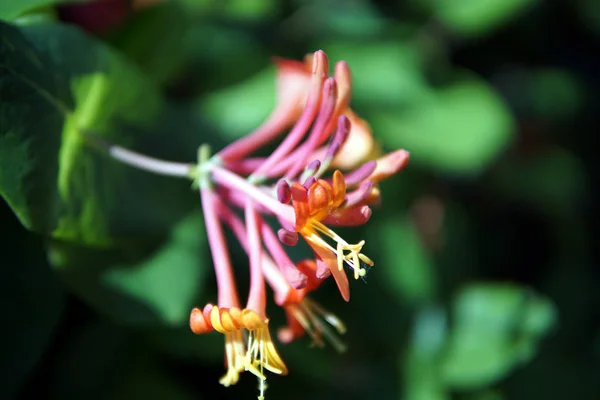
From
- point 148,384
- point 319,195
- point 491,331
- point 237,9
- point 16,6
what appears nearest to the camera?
point 319,195

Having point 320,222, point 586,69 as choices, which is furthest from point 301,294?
point 586,69

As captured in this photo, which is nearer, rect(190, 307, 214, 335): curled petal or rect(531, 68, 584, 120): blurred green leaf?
rect(190, 307, 214, 335): curled petal

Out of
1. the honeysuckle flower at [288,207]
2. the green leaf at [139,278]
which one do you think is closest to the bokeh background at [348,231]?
the green leaf at [139,278]

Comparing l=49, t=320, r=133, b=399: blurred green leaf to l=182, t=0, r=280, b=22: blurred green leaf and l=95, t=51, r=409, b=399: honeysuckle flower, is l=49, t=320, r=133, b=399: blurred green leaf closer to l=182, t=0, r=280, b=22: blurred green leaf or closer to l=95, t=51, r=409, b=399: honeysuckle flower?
l=95, t=51, r=409, b=399: honeysuckle flower

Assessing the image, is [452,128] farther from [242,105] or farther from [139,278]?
[139,278]

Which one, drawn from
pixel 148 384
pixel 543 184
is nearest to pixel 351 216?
pixel 148 384

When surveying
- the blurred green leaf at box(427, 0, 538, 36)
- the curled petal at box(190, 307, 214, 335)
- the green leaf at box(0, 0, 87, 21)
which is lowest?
the curled petal at box(190, 307, 214, 335)

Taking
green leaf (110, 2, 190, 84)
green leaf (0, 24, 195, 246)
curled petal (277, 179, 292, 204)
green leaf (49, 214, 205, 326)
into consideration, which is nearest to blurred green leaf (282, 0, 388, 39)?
green leaf (110, 2, 190, 84)

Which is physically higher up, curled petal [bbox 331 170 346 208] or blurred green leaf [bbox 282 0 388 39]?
blurred green leaf [bbox 282 0 388 39]
